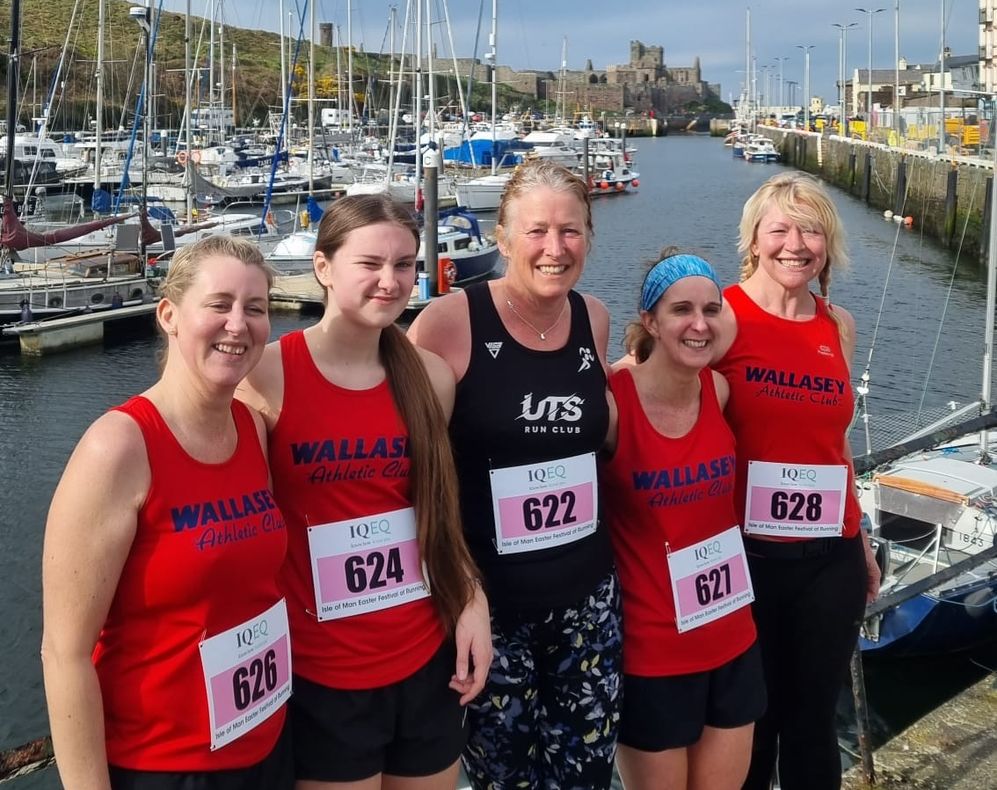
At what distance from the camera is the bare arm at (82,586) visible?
170cm

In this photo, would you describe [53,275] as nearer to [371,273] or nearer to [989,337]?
[989,337]

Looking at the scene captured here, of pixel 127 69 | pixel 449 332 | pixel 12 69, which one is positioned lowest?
pixel 449 332

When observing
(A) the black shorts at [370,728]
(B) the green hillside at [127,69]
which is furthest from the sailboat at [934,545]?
(B) the green hillside at [127,69]

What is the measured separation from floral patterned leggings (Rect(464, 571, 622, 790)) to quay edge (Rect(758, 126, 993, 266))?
23842mm

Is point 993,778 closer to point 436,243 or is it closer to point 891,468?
point 891,468

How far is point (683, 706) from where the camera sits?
2.50 metres

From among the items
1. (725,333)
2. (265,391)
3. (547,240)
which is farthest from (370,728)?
(725,333)

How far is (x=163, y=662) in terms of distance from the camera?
5.92ft

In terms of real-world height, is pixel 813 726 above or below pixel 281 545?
below

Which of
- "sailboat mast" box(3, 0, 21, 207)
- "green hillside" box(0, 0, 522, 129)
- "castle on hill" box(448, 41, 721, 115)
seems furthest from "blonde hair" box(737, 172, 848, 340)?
"castle on hill" box(448, 41, 721, 115)

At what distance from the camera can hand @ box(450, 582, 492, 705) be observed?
2211mm

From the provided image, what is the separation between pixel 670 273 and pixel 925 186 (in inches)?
1673

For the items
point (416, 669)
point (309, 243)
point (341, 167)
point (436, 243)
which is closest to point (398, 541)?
point (416, 669)

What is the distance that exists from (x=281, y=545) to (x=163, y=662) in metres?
0.30
